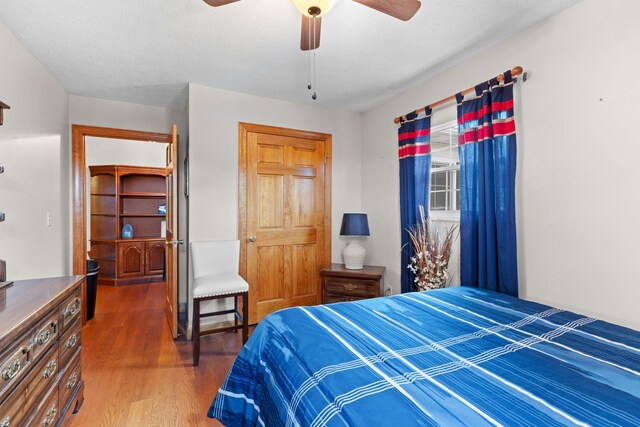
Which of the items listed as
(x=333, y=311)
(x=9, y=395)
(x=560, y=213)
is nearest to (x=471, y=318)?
(x=333, y=311)

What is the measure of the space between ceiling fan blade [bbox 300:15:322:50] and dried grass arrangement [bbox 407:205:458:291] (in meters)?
1.72

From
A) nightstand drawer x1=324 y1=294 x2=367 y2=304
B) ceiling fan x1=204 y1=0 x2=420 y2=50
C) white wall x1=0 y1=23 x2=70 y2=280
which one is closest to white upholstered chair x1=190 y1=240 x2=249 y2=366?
nightstand drawer x1=324 y1=294 x2=367 y2=304

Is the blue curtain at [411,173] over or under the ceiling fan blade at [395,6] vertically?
under

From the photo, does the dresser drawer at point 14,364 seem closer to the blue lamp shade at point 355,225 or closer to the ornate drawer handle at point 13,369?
the ornate drawer handle at point 13,369

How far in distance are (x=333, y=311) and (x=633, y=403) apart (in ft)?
3.74

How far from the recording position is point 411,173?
2971 millimetres

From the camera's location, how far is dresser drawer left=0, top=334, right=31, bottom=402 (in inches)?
42.2

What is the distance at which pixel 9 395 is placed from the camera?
3.66 feet

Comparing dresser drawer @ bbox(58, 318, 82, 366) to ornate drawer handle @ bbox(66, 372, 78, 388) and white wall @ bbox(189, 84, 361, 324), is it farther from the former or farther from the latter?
white wall @ bbox(189, 84, 361, 324)

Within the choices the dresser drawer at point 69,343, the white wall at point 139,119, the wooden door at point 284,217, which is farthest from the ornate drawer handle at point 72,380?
the wooden door at point 284,217

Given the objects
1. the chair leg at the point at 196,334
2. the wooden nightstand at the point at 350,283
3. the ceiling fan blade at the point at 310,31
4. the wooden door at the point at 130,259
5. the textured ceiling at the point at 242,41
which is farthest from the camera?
the wooden door at the point at 130,259

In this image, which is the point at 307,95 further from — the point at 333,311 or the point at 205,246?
the point at 333,311

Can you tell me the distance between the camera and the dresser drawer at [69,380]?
1630mm

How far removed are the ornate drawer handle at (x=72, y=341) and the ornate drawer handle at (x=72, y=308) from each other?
132 mm
